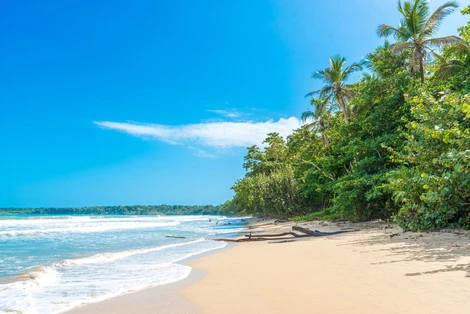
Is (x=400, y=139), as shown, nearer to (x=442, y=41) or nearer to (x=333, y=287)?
(x=442, y=41)

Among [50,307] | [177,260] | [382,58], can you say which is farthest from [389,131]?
[50,307]

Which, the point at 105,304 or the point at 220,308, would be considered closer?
the point at 220,308

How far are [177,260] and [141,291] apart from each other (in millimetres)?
4641

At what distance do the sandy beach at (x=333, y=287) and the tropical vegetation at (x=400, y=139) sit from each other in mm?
1864

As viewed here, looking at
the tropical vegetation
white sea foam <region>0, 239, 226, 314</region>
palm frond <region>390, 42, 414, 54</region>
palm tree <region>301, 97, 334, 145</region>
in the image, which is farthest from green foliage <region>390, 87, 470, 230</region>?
palm tree <region>301, 97, 334, 145</region>

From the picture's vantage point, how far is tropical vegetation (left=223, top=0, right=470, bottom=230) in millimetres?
8461

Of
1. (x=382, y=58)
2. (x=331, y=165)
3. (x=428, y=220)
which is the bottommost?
(x=428, y=220)

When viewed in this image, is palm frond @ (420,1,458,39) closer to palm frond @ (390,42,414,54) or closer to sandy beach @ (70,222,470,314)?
palm frond @ (390,42,414,54)

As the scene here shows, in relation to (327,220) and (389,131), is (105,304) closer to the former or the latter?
(389,131)

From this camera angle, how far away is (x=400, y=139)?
15.8 meters

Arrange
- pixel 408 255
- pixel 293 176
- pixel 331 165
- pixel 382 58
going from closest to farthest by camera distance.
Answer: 1. pixel 408 255
2. pixel 382 58
3. pixel 331 165
4. pixel 293 176

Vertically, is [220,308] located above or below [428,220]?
below

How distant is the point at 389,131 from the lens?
664 inches

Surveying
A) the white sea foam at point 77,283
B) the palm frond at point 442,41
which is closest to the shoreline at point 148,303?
the white sea foam at point 77,283
